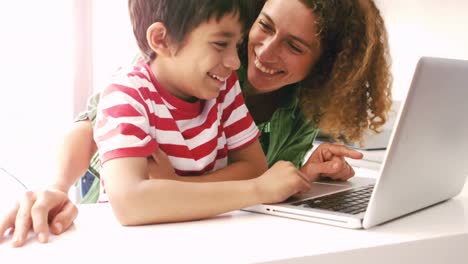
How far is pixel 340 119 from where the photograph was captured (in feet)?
4.23

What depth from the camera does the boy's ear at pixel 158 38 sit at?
0.85m

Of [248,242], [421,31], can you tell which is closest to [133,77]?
[248,242]

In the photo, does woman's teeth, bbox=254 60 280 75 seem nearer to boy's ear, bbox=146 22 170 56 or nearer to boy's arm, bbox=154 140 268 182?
boy's arm, bbox=154 140 268 182

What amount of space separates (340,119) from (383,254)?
0.64m

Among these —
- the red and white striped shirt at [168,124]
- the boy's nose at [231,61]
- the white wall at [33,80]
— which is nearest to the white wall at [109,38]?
the white wall at [33,80]

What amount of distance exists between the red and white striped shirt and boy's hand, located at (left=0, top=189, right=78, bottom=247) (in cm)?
8

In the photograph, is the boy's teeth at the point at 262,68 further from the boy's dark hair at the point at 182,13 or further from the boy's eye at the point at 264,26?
the boy's dark hair at the point at 182,13

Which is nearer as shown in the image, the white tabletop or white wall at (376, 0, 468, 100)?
the white tabletop

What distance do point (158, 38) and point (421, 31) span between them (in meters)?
1.05

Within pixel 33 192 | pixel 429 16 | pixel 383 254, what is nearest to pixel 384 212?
pixel 383 254

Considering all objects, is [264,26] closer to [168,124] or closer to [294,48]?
[294,48]

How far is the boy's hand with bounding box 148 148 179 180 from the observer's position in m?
0.80

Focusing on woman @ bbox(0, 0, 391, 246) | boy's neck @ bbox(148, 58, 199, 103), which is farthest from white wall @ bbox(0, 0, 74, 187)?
boy's neck @ bbox(148, 58, 199, 103)

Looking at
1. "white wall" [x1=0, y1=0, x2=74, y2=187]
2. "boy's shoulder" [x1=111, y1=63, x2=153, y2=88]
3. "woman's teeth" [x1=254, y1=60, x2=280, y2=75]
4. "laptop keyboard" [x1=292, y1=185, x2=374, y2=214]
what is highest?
"boy's shoulder" [x1=111, y1=63, x2=153, y2=88]
